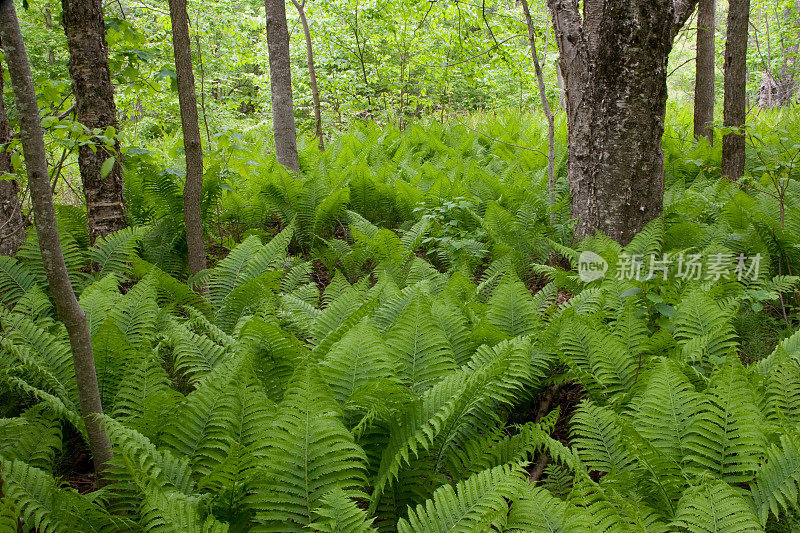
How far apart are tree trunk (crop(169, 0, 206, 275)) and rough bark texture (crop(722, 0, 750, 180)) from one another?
188 inches

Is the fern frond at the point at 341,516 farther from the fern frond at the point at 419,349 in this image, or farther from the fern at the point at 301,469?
the fern frond at the point at 419,349

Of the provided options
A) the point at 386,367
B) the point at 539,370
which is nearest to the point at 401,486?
the point at 386,367

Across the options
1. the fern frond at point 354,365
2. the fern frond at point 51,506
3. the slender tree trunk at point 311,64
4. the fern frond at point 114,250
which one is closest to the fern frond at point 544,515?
the fern frond at point 354,365

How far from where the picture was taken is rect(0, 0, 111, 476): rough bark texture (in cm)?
160

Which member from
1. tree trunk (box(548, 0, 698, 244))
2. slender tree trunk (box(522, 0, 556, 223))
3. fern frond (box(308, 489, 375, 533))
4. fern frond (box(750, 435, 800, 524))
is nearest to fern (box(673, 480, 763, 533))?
fern frond (box(750, 435, 800, 524))

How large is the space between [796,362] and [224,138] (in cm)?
371

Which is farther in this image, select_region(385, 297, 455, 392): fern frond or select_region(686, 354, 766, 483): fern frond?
select_region(385, 297, 455, 392): fern frond

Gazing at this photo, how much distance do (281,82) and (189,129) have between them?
2.29 m

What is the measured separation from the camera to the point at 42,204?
5.64ft

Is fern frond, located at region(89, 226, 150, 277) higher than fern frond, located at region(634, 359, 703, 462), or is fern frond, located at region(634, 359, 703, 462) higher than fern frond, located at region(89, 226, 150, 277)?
fern frond, located at region(89, 226, 150, 277)

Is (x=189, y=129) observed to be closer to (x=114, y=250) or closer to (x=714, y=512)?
(x=114, y=250)

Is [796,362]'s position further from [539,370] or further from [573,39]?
[573,39]

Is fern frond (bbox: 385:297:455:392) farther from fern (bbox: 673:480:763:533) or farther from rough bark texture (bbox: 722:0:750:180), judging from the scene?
rough bark texture (bbox: 722:0:750:180)

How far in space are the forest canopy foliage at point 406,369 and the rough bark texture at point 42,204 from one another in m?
0.19
